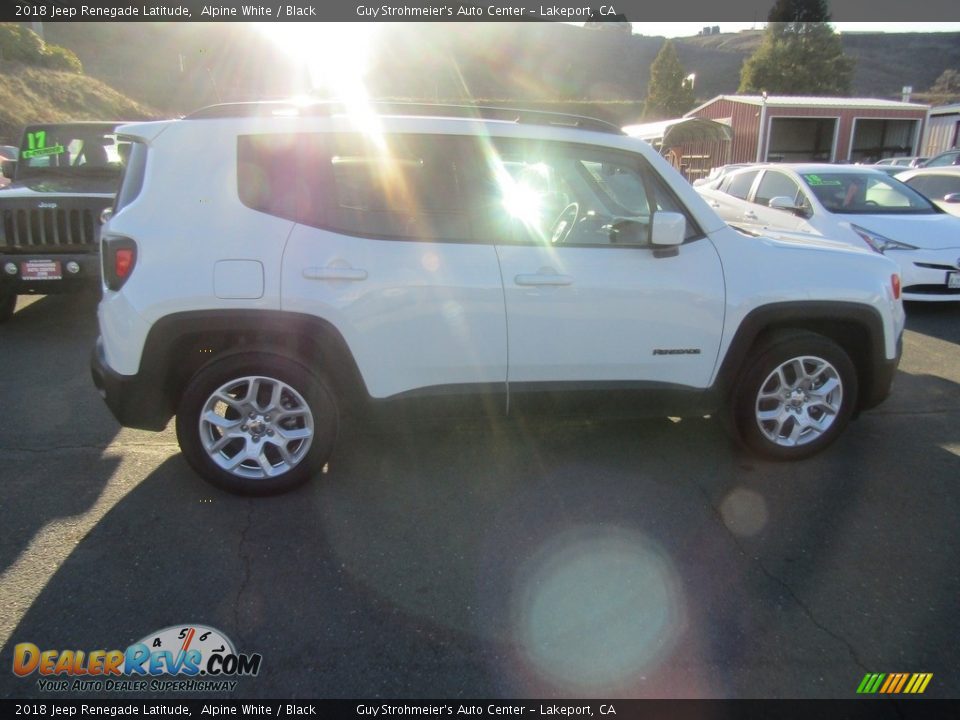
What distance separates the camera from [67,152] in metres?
7.75

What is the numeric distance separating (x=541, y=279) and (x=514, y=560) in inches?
52.6

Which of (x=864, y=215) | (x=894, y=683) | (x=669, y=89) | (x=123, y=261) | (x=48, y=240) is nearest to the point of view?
(x=894, y=683)

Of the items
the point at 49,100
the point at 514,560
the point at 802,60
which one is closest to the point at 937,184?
the point at 514,560

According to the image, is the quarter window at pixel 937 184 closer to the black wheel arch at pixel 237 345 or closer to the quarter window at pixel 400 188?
the quarter window at pixel 400 188

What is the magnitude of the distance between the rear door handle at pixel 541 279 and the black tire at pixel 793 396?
118 cm

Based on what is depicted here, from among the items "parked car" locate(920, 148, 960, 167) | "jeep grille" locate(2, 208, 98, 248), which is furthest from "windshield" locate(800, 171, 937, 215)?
"parked car" locate(920, 148, 960, 167)

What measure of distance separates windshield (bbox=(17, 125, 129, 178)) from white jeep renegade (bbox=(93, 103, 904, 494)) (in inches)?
200

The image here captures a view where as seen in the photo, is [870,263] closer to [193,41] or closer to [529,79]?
[193,41]

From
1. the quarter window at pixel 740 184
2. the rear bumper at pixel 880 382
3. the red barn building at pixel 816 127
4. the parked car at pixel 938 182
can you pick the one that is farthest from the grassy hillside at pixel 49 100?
the rear bumper at pixel 880 382

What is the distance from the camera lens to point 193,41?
172 feet

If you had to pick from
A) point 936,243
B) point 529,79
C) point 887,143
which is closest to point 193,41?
point 529,79

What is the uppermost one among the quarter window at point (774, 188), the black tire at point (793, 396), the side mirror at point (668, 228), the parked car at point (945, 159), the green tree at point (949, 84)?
the green tree at point (949, 84)

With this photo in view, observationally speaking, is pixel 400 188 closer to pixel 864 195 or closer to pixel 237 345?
pixel 237 345

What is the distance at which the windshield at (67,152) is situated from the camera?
7621mm
